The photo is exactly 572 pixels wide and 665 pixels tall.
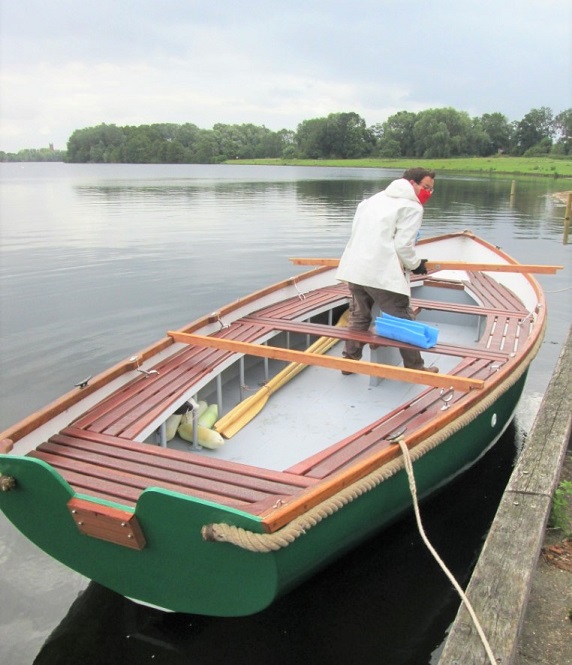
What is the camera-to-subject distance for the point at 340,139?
105m

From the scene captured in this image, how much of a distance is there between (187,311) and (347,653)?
8407mm

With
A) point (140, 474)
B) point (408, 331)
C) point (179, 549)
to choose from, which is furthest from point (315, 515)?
point (408, 331)

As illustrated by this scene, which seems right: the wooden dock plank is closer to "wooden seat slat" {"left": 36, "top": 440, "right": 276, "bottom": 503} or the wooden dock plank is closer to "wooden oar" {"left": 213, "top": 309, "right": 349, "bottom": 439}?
"wooden seat slat" {"left": 36, "top": 440, "right": 276, "bottom": 503}

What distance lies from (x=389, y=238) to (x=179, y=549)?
3.38 meters

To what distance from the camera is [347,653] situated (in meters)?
3.69

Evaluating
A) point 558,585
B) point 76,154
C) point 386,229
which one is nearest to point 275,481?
point 558,585

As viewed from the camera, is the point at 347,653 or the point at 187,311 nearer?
the point at 347,653

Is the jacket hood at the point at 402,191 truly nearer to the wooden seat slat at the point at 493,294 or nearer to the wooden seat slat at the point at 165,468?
the wooden seat slat at the point at 493,294

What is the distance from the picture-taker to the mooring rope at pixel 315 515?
2.84 metres

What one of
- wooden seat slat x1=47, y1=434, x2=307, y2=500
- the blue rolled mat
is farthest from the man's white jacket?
wooden seat slat x1=47, y1=434, x2=307, y2=500

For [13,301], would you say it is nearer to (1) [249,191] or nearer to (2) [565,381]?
(2) [565,381]

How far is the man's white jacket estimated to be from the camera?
5336 millimetres

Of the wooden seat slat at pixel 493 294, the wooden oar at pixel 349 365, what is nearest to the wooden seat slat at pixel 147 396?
the wooden oar at pixel 349 365

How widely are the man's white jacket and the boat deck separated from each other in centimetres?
59
